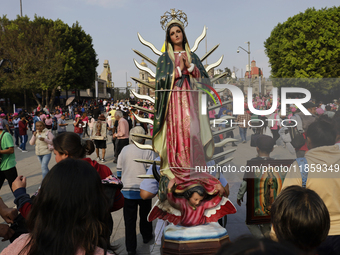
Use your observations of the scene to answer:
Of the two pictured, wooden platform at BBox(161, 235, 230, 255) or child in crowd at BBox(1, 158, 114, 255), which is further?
wooden platform at BBox(161, 235, 230, 255)

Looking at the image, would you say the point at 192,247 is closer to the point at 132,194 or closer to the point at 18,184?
the point at 18,184

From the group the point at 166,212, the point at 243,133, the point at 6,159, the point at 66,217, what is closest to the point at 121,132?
the point at 6,159

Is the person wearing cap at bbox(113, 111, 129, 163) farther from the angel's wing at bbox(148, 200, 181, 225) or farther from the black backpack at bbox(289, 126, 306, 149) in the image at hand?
the black backpack at bbox(289, 126, 306, 149)

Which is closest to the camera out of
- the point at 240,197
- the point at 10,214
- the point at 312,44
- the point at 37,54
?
the point at 10,214

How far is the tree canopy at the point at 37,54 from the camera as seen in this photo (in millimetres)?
29391

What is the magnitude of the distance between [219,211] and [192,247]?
477mm

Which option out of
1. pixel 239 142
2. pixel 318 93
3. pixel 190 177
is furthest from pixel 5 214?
pixel 318 93

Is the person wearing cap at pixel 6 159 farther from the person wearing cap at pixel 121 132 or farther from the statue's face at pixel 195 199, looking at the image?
the statue's face at pixel 195 199

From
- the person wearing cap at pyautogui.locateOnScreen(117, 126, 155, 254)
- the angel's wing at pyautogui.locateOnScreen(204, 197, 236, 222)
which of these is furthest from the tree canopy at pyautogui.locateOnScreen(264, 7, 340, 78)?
the angel's wing at pyautogui.locateOnScreen(204, 197, 236, 222)

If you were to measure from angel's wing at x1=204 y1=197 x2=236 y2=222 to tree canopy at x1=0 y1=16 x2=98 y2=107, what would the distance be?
30664 mm

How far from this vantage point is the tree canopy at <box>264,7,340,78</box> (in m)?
24.7

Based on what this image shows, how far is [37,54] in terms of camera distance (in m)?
29.7

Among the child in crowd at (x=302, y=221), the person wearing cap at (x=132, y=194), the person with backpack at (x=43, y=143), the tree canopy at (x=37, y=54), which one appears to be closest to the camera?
the child in crowd at (x=302, y=221)

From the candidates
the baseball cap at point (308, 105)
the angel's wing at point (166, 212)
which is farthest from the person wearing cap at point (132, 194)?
the baseball cap at point (308, 105)
